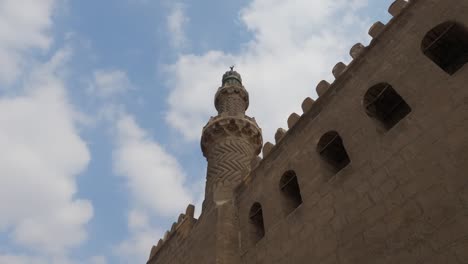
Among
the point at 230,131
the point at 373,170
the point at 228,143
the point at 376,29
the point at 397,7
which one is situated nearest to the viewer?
the point at 373,170

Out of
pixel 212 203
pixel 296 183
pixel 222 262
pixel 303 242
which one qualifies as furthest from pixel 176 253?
pixel 303 242

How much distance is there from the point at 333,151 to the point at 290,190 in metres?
1.05

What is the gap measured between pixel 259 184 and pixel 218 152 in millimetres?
3208

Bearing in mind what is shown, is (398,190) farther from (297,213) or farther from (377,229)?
(297,213)

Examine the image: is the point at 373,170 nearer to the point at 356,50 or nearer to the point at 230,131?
the point at 356,50

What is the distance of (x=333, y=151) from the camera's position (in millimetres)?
6941

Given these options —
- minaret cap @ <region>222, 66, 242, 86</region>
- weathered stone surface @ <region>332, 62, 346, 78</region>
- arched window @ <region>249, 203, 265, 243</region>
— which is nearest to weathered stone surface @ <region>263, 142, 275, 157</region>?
arched window @ <region>249, 203, 265, 243</region>

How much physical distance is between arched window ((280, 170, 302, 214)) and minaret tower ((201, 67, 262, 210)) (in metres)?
1.46

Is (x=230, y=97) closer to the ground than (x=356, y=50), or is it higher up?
higher up

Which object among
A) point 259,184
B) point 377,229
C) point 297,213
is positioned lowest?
point 377,229

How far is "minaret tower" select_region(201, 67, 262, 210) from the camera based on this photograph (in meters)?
9.52

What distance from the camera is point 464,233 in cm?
412

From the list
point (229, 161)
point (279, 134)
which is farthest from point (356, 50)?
point (229, 161)

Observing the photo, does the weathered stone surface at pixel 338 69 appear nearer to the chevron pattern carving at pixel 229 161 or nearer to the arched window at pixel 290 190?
the arched window at pixel 290 190
